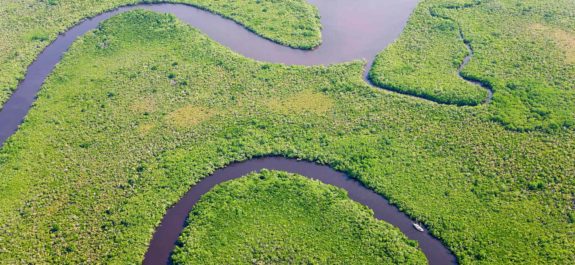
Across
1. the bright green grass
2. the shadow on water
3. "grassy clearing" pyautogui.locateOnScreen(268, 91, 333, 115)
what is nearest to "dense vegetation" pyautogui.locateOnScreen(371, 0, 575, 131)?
"grassy clearing" pyautogui.locateOnScreen(268, 91, 333, 115)

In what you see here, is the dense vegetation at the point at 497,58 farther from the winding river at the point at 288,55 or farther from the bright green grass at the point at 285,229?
the bright green grass at the point at 285,229

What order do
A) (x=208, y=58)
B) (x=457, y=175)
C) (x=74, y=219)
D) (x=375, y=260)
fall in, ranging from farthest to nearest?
(x=208, y=58) → (x=457, y=175) → (x=74, y=219) → (x=375, y=260)

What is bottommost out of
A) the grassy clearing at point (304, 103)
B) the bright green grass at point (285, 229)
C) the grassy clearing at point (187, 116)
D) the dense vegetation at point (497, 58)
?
the bright green grass at point (285, 229)

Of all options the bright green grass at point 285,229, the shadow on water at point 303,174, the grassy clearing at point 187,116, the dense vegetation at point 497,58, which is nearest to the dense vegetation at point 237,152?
the grassy clearing at point 187,116

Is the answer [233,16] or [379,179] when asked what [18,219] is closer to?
[379,179]

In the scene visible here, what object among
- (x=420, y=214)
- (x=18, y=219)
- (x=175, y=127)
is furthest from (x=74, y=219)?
(x=420, y=214)

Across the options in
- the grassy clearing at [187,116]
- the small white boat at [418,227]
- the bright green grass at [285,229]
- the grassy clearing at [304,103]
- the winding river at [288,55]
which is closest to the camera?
the bright green grass at [285,229]

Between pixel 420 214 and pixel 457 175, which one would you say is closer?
pixel 420 214
